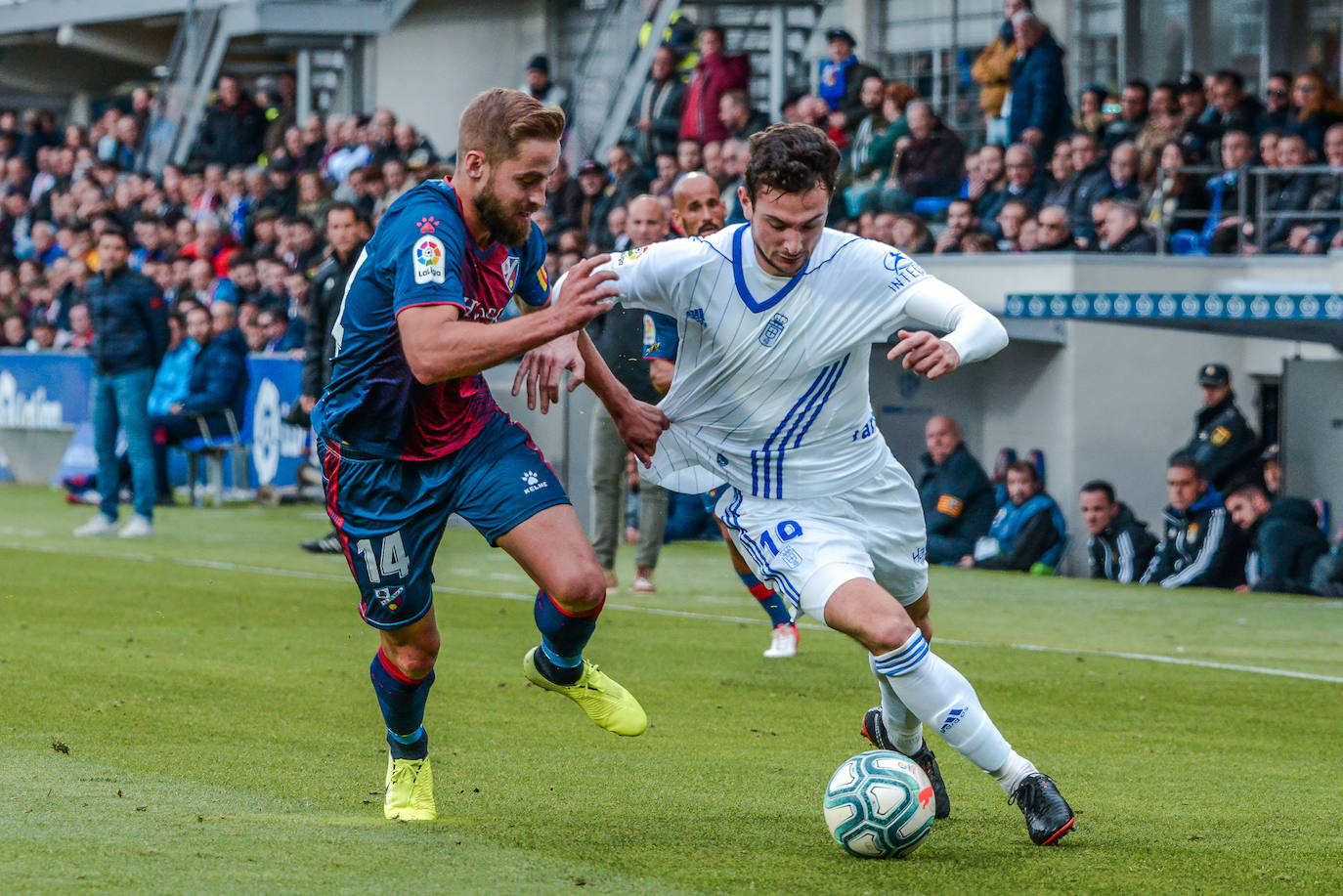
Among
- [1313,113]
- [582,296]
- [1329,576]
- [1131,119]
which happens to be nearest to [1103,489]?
[1329,576]

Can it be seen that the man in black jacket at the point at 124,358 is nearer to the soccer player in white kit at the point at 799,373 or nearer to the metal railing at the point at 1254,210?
the metal railing at the point at 1254,210

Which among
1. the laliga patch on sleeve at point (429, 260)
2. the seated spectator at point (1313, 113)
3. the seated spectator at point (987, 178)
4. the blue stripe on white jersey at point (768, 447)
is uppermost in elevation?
the seated spectator at point (1313, 113)

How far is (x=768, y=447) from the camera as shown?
227 inches

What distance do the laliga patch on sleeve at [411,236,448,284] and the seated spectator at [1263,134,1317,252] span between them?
11.9 m

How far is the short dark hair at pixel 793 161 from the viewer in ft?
17.5

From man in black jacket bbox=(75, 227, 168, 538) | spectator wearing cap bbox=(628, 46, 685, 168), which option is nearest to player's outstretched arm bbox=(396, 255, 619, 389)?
man in black jacket bbox=(75, 227, 168, 538)

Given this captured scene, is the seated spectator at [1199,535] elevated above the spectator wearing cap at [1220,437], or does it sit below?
below

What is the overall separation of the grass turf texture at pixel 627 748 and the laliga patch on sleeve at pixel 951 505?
2184 millimetres

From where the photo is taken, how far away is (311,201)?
79.6 ft

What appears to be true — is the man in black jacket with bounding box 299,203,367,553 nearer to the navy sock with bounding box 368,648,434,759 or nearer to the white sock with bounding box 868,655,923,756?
the navy sock with bounding box 368,648,434,759

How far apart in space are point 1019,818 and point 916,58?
18022mm

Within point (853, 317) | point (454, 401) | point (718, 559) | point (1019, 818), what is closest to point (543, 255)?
point (454, 401)

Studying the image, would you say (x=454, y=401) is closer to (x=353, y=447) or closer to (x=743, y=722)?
(x=353, y=447)

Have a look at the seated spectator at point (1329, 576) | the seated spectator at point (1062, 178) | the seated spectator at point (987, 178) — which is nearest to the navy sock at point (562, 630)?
the seated spectator at point (1329, 576)
